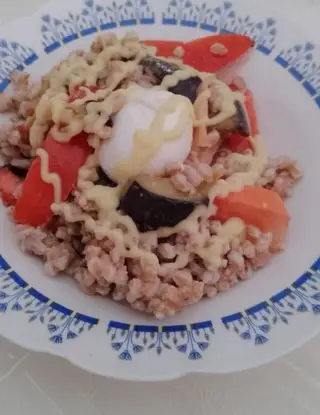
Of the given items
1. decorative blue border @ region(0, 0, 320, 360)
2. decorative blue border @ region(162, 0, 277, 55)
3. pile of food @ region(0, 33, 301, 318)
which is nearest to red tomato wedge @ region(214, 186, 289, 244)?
pile of food @ region(0, 33, 301, 318)

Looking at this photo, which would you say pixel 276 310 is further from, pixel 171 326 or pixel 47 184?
pixel 47 184

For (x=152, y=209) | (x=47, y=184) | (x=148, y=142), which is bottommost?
(x=47, y=184)

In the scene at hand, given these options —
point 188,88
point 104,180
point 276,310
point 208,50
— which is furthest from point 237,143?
point 276,310

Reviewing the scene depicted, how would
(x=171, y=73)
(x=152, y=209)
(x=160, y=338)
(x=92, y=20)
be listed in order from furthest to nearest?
1. (x=92, y=20)
2. (x=171, y=73)
3. (x=152, y=209)
4. (x=160, y=338)

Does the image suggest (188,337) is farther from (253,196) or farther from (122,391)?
(253,196)

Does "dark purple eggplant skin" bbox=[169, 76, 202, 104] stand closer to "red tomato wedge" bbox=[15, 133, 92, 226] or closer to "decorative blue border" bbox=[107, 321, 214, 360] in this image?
"red tomato wedge" bbox=[15, 133, 92, 226]

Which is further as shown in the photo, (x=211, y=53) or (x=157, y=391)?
(x=211, y=53)

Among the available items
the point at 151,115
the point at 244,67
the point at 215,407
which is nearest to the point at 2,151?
the point at 151,115
